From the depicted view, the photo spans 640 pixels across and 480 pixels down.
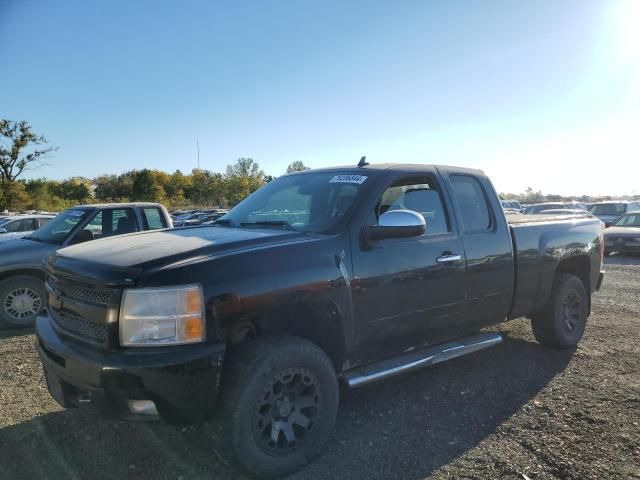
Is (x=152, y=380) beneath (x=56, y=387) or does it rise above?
above

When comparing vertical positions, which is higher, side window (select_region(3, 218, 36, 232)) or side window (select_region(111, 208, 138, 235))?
side window (select_region(111, 208, 138, 235))

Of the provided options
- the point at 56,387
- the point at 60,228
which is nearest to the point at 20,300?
the point at 60,228

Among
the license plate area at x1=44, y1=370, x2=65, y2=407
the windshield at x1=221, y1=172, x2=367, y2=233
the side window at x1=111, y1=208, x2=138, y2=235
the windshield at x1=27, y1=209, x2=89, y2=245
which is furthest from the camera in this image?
the side window at x1=111, y1=208, x2=138, y2=235

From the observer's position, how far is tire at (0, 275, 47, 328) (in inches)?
273

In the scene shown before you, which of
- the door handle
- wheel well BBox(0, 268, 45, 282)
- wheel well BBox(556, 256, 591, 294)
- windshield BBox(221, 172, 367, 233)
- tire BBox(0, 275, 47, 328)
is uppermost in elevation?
windshield BBox(221, 172, 367, 233)

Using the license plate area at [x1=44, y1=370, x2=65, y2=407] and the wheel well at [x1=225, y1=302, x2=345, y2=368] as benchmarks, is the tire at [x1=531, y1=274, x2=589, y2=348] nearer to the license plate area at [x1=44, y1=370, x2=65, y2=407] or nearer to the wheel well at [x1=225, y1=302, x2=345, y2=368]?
the wheel well at [x1=225, y1=302, x2=345, y2=368]

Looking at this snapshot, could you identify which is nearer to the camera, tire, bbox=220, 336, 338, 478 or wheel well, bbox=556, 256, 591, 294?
tire, bbox=220, 336, 338, 478

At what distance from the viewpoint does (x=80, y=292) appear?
3092 mm

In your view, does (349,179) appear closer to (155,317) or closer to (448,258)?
(448,258)

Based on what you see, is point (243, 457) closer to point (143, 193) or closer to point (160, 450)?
point (160, 450)

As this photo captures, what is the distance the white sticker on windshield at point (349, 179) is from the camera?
397 centimetres

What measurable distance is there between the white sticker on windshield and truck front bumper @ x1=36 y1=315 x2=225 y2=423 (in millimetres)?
1766

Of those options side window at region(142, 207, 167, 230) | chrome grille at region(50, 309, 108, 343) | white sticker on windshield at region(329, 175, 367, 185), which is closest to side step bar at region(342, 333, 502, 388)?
white sticker on windshield at region(329, 175, 367, 185)

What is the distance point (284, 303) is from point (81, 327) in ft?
4.05
